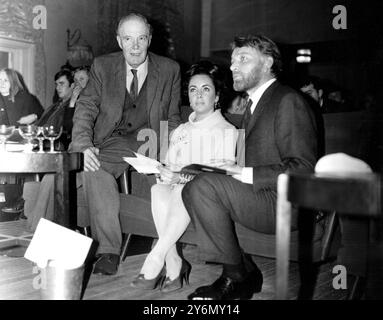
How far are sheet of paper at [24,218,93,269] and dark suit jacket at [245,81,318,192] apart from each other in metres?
0.78

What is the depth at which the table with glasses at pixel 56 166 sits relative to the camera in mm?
2145

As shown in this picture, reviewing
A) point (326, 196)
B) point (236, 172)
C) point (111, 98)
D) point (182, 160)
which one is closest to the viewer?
point (326, 196)

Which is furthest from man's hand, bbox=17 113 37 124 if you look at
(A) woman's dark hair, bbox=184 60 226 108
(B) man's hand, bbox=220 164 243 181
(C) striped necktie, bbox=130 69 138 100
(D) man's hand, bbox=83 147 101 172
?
(B) man's hand, bbox=220 164 243 181

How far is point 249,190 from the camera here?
201cm

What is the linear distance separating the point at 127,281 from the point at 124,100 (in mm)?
1102

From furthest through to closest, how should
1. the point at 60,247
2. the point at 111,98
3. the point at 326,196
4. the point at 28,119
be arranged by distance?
the point at 28,119, the point at 111,98, the point at 60,247, the point at 326,196

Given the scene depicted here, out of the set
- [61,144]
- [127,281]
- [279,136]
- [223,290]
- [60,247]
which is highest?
[279,136]

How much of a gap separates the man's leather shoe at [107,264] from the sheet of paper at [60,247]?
51 cm

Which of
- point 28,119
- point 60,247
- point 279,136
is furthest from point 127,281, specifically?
point 28,119

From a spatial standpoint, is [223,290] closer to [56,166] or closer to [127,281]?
[127,281]

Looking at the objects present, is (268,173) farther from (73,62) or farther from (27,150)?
(73,62)

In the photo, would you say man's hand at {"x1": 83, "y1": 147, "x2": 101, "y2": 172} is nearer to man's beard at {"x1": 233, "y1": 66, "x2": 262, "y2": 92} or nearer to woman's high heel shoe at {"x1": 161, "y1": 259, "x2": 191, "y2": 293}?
woman's high heel shoe at {"x1": 161, "y1": 259, "x2": 191, "y2": 293}

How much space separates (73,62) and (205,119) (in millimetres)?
4662
